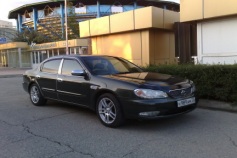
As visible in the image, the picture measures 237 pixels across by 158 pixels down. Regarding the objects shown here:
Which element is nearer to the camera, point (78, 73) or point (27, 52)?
point (78, 73)

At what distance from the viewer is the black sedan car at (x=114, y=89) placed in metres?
5.09

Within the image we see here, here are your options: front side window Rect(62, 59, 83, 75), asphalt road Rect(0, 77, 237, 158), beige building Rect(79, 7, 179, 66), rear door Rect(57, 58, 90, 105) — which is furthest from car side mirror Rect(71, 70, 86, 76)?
beige building Rect(79, 7, 179, 66)

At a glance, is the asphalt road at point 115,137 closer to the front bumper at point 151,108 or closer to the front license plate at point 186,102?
the front bumper at point 151,108

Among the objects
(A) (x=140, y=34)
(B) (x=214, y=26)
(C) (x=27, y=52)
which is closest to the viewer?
(B) (x=214, y=26)

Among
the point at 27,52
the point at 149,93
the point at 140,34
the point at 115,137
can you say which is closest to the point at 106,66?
the point at 149,93

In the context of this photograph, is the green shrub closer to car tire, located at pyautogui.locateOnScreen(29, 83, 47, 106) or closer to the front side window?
the front side window

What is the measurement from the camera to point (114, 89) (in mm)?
5438

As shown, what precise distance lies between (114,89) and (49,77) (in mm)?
2541

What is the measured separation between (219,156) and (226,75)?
133 inches

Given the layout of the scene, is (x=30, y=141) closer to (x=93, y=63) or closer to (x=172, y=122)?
(x=93, y=63)

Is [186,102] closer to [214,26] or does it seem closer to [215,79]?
[215,79]

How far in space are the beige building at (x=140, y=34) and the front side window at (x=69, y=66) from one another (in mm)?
5447

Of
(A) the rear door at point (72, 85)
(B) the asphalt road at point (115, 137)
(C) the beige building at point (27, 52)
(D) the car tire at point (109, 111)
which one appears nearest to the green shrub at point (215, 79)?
(B) the asphalt road at point (115, 137)

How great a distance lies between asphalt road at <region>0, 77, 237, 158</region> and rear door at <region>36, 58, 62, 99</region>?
686mm
